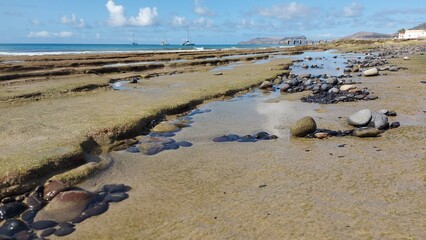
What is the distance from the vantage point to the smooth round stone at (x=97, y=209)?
7.24 metres

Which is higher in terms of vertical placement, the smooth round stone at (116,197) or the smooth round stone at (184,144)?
the smooth round stone at (184,144)

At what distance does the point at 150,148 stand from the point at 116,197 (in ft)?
10.8

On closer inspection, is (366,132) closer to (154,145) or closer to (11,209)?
(154,145)

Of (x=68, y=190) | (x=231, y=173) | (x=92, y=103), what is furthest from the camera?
(x=92, y=103)

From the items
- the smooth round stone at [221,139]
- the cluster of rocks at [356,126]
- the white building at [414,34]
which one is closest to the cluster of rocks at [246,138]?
the smooth round stone at [221,139]

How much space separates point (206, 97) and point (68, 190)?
1258cm

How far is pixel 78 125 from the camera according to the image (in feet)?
42.7

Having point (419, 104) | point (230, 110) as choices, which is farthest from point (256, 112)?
point (419, 104)

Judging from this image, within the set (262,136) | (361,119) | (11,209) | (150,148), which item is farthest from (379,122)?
(11,209)

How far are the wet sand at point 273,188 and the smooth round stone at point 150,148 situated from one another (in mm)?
499

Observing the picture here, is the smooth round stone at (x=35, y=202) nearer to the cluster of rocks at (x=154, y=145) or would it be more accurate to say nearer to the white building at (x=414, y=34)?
the cluster of rocks at (x=154, y=145)

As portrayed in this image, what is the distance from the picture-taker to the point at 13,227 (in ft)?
22.0

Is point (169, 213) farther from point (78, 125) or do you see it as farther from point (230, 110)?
point (230, 110)

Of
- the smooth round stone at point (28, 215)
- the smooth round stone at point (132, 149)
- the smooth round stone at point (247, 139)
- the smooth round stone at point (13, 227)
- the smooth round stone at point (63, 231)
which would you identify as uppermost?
the smooth round stone at point (132, 149)
